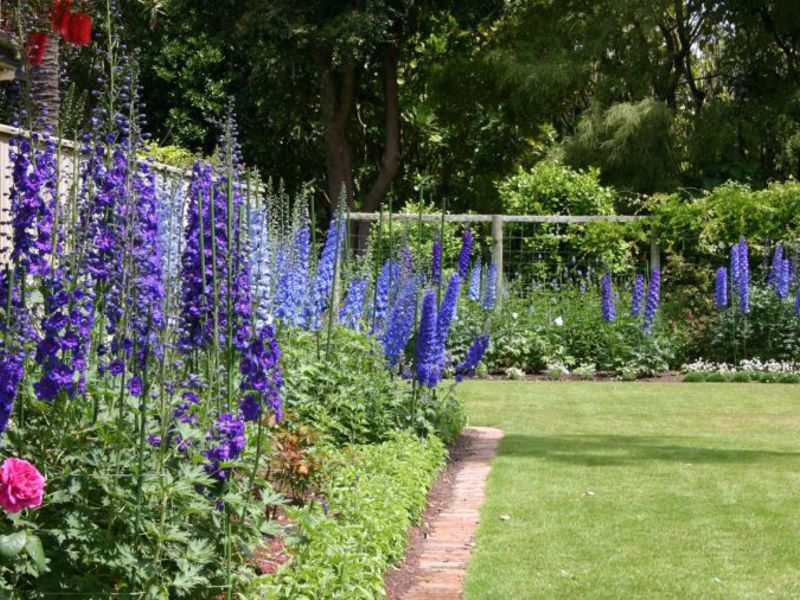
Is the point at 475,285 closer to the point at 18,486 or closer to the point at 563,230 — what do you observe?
the point at 563,230

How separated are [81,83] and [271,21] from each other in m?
5.93

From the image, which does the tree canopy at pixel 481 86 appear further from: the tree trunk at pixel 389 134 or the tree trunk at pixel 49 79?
the tree trunk at pixel 49 79

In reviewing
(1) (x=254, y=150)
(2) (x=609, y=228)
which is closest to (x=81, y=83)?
(1) (x=254, y=150)

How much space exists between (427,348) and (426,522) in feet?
5.25

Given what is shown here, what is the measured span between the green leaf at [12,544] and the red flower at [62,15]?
8121 mm

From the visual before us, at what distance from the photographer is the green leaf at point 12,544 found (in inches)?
126

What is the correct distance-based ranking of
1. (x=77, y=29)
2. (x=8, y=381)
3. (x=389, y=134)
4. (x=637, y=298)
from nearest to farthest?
(x=8, y=381) → (x=77, y=29) → (x=637, y=298) → (x=389, y=134)

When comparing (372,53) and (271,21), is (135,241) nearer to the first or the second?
(271,21)

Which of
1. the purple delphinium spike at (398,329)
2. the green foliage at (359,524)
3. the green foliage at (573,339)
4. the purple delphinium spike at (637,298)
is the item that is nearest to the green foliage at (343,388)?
the purple delphinium spike at (398,329)

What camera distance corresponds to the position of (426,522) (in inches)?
237

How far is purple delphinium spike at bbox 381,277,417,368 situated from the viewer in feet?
25.3

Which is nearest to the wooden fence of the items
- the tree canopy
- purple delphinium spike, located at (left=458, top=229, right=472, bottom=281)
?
purple delphinium spike, located at (left=458, top=229, right=472, bottom=281)

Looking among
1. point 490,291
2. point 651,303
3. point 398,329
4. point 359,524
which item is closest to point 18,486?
Answer: point 359,524

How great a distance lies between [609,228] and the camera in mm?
15539
